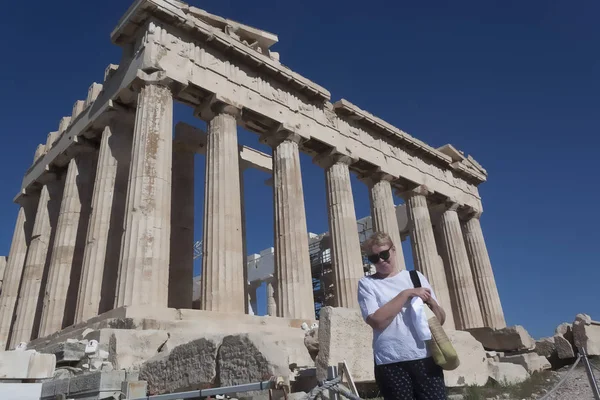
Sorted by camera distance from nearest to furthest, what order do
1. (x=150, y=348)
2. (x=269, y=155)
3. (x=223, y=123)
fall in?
(x=150, y=348) → (x=223, y=123) → (x=269, y=155)

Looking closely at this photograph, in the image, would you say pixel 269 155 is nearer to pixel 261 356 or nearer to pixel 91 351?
pixel 91 351

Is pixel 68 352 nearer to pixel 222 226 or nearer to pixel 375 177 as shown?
pixel 222 226

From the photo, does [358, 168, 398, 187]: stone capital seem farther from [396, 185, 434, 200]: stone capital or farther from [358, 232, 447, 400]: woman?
[358, 232, 447, 400]: woman

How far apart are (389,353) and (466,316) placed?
22.8 meters

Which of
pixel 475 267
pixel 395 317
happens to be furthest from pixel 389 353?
pixel 475 267

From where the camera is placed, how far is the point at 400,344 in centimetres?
343

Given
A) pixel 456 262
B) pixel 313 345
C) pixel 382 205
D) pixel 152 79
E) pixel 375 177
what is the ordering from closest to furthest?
pixel 313 345 → pixel 152 79 → pixel 382 205 → pixel 375 177 → pixel 456 262

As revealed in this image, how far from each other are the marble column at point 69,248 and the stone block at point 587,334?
626 inches

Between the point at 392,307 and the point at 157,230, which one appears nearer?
the point at 392,307

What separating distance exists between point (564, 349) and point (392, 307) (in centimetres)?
1364

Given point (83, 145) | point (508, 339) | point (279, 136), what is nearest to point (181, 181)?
point (83, 145)

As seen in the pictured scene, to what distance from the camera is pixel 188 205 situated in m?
18.7

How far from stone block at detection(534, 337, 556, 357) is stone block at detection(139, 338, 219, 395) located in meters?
12.6

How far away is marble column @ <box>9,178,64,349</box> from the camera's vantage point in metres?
17.6
